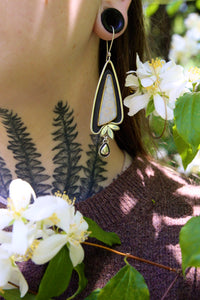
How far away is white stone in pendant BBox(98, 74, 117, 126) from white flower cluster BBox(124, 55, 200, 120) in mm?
56

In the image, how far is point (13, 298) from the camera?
2.24 feet

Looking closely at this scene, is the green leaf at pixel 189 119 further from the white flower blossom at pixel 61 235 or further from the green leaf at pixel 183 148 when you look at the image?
the white flower blossom at pixel 61 235

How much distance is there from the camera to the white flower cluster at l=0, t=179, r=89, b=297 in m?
0.59

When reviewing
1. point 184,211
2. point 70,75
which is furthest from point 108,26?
point 184,211

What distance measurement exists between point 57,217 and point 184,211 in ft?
1.99

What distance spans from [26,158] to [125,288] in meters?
0.60

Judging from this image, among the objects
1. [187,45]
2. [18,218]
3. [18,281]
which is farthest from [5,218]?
[187,45]

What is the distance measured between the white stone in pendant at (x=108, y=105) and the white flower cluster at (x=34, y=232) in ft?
1.15

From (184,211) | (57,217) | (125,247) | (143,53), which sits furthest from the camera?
(143,53)

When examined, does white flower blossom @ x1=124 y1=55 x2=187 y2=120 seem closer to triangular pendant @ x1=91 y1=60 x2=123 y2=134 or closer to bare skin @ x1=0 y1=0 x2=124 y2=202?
triangular pendant @ x1=91 y1=60 x2=123 y2=134

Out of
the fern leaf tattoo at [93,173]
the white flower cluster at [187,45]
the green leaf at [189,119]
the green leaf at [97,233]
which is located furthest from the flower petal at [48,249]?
the white flower cluster at [187,45]

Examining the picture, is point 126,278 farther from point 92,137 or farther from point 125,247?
point 92,137

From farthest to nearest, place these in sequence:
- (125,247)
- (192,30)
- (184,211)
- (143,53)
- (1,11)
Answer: (192,30)
(143,53)
(184,211)
(125,247)
(1,11)

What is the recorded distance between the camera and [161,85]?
2.83 feet
